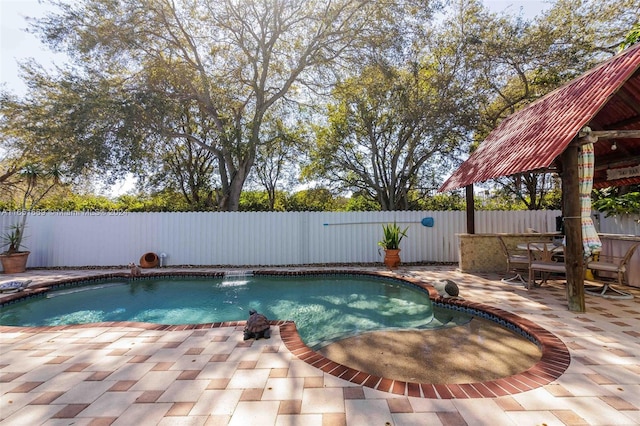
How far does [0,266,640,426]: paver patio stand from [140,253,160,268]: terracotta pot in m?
4.87

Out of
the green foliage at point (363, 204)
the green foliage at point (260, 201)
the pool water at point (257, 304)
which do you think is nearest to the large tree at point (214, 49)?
the green foliage at point (260, 201)

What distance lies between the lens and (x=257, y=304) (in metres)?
5.51

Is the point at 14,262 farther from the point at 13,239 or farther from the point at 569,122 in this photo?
the point at 569,122

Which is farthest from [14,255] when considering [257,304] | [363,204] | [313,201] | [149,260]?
[363,204]

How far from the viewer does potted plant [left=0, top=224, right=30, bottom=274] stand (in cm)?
764

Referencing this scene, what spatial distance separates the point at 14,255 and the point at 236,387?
9.26m

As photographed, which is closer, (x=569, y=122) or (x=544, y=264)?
(x=569, y=122)

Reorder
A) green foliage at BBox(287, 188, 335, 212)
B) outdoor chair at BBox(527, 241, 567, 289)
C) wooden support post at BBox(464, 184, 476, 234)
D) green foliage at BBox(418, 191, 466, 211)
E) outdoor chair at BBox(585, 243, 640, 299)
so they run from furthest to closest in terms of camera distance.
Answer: green foliage at BBox(287, 188, 335, 212) → green foliage at BBox(418, 191, 466, 211) → wooden support post at BBox(464, 184, 476, 234) → outdoor chair at BBox(527, 241, 567, 289) → outdoor chair at BBox(585, 243, 640, 299)

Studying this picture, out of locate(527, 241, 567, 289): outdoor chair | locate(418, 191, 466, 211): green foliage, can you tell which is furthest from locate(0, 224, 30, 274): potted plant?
locate(418, 191, 466, 211): green foliage

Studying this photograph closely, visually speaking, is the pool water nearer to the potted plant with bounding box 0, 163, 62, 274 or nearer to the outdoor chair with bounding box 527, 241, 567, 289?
the outdoor chair with bounding box 527, 241, 567, 289

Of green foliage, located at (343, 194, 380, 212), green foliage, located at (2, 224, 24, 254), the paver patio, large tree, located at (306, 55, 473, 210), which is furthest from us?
green foliage, located at (343, 194, 380, 212)

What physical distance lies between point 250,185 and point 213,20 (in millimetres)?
7268

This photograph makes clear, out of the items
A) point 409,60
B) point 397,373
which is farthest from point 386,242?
point 409,60

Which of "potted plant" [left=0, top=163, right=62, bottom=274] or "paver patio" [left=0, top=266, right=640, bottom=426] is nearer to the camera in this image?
"paver patio" [left=0, top=266, right=640, bottom=426]
